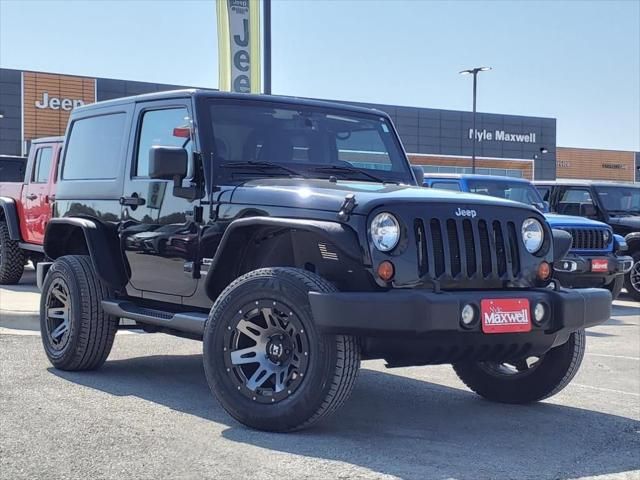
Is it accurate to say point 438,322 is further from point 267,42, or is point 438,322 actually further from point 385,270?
point 267,42

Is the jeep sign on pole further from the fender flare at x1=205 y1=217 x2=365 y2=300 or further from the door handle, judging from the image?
the fender flare at x1=205 y1=217 x2=365 y2=300

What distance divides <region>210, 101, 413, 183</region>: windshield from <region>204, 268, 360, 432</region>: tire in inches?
46.6

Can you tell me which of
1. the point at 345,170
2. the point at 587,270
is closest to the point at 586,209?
the point at 587,270

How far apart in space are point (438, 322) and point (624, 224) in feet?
36.3

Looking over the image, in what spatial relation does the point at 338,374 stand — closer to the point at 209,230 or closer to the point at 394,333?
the point at 394,333

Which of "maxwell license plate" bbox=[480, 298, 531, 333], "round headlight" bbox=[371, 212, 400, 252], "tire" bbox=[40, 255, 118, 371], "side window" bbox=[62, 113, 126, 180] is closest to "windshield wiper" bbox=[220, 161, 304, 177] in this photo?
"side window" bbox=[62, 113, 126, 180]

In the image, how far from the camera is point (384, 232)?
193 inches

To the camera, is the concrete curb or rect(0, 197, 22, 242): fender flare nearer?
the concrete curb

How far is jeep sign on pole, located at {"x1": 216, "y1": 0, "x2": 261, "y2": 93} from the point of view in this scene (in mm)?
15578

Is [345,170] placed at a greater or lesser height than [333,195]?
greater

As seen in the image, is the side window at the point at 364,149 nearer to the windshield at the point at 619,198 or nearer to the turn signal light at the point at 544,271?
the turn signal light at the point at 544,271

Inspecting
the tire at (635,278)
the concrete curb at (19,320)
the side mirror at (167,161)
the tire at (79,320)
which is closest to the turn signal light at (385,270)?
the side mirror at (167,161)

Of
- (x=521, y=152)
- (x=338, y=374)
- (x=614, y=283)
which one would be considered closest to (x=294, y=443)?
(x=338, y=374)

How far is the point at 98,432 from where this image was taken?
498 centimetres
